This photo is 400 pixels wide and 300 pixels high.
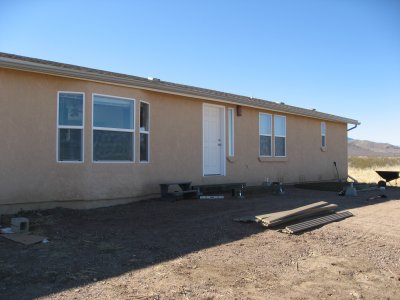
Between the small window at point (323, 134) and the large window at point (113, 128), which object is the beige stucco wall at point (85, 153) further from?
the small window at point (323, 134)

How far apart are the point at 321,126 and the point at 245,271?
45.7ft

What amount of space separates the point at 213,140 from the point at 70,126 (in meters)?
5.04

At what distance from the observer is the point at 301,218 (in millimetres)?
8039

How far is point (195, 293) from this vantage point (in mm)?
4344

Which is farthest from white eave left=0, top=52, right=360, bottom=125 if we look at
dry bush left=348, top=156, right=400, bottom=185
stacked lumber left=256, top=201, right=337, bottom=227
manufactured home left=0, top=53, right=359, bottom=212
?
dry bush left=348, top=156, right=400, bottom=185

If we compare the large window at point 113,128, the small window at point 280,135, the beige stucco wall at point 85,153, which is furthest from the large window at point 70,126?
the small window at point 280,135

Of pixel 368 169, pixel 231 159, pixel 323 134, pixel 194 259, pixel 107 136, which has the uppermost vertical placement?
pixel 323 134

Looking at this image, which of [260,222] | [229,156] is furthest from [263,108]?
[260,222]

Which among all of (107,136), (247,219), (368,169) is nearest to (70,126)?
(107,136)

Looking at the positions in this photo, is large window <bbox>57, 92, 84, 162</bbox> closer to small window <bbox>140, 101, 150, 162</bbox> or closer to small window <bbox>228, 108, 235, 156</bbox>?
small window <bbox>140, 101, 150, 162</bbox>

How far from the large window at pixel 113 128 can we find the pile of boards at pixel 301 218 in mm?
3545

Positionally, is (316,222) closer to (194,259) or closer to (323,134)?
(194,259)

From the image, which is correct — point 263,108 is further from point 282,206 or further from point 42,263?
point 42,263

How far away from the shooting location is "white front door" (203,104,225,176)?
12.6 metres
